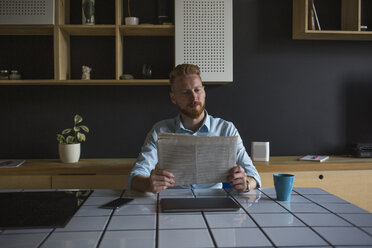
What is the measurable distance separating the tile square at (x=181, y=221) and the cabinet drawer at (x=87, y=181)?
60.4 inches

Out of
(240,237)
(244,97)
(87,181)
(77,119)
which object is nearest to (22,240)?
(240,237)

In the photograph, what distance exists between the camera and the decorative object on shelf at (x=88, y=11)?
277cm

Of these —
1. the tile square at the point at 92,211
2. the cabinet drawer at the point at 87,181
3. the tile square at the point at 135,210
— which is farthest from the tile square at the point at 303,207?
the cabinet drawer at the point at 87,181

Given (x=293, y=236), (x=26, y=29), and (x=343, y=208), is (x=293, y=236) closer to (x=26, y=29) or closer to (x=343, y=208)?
(x=343, y=208)

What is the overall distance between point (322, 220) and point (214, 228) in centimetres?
34

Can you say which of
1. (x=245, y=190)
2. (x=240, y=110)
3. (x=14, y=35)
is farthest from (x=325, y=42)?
(x=14, y=35)

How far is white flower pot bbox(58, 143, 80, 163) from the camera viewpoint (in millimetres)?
2701

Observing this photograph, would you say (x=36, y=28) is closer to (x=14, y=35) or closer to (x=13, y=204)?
(x=14, y=35)

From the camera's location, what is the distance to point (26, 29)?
2.79 m

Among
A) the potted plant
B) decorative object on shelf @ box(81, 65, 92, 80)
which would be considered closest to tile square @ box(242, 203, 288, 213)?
the potted plant

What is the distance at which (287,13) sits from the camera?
3139 mm

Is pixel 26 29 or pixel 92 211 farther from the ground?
pixel 26 29

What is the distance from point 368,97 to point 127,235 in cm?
301

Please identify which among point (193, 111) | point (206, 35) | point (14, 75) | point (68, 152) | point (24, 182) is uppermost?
point (206, 35)
